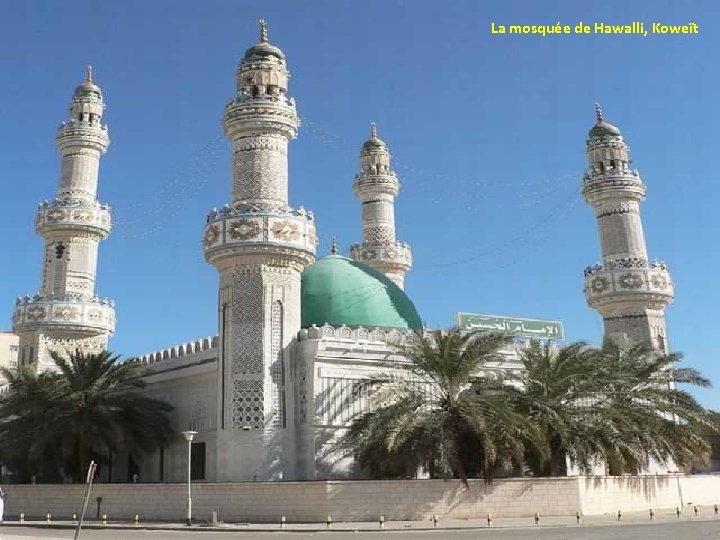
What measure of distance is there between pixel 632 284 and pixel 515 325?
6.62 meters

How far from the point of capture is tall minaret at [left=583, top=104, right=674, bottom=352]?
121 feet

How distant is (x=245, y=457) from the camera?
25.4 meters

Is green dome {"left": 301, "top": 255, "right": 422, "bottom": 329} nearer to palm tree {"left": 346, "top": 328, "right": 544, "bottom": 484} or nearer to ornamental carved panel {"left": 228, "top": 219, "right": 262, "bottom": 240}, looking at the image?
ornamental carved panel {"left": 228, "top": 219, "right": 262, "bottom": 240}

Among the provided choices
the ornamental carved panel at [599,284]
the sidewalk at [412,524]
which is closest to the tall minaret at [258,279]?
the sidewalk at [412,524]

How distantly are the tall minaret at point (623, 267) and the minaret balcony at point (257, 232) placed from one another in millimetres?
16584

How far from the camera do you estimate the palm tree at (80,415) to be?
92.7ft

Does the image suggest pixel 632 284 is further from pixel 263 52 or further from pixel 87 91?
pixel 87 91

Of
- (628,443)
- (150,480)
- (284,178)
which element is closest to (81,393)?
(150,480)

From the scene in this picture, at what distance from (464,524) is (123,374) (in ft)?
50.8

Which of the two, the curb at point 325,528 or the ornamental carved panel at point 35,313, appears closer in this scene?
the curb at point 325,528

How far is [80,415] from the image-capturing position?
2866 cm

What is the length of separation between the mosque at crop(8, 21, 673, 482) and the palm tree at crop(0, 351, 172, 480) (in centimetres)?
162

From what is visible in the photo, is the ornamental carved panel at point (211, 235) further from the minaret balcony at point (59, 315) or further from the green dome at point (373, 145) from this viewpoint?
the green dome at point (373, 145)

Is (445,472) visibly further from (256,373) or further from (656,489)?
(656,489)
